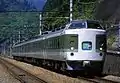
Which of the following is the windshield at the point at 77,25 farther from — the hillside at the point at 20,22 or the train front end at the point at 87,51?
the hillside at the point at 20,22

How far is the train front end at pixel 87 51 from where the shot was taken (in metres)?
17.7

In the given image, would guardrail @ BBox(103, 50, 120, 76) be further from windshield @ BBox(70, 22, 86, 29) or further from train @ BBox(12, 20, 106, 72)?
windshield @ BBox(70, 22, 86, 29)

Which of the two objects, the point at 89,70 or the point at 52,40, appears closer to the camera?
the point at 89,70

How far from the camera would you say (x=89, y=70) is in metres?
18.2

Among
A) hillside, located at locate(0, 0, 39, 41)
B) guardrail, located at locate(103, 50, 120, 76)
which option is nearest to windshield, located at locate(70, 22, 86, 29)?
guardrail, located at locate(103, 50, 120, 76)

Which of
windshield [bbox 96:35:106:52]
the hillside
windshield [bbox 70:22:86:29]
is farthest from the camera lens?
the hillside

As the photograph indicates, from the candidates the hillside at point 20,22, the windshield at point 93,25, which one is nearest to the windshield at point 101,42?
the windshield at point 93,25

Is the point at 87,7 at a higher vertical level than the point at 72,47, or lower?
higher

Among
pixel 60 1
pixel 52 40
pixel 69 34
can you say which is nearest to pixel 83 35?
pixel 69 34

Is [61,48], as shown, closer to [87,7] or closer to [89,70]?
[89,70]

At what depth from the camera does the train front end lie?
17.7 metres

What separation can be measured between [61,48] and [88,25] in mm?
2208

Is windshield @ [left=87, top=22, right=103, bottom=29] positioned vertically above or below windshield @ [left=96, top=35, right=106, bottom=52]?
above

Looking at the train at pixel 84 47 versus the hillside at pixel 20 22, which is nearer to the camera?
the train at pixel 84 47
